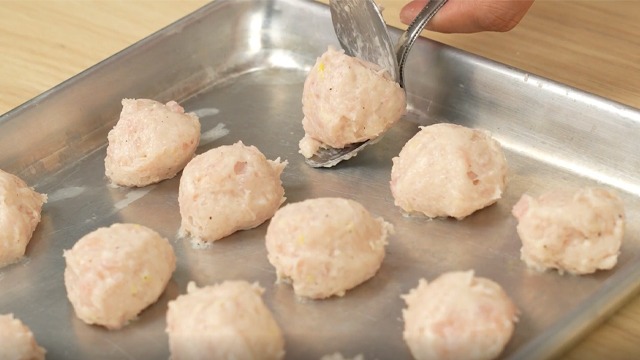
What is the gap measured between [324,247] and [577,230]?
18.1 inches

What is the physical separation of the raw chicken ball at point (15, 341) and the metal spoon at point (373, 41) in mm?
753

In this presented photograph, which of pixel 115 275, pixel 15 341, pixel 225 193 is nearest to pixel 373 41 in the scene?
pixel 225 193

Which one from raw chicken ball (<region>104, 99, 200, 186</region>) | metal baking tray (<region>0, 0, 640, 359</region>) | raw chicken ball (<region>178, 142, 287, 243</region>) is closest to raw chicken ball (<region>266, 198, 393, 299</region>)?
metal baking tray (<region>0, 0, 640, 359</region>)

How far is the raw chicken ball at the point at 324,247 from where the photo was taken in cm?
188

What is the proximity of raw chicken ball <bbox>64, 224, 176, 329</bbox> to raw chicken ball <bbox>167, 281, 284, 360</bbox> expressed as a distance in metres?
0.12

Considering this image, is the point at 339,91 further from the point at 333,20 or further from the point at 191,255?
the point at 191,255

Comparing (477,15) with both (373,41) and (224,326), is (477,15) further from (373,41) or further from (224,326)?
(224,326)

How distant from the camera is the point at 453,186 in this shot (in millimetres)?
2020

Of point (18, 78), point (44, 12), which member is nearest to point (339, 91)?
point (18, 78)

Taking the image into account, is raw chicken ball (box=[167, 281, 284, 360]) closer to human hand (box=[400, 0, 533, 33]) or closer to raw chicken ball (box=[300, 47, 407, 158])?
raw chicken ball (box=[300, 47, 407, 158])

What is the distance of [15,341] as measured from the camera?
1752mm

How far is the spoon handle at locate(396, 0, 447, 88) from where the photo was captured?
7.36 ft

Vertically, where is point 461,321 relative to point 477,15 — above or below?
below

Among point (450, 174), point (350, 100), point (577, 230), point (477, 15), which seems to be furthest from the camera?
point (477, 15)
